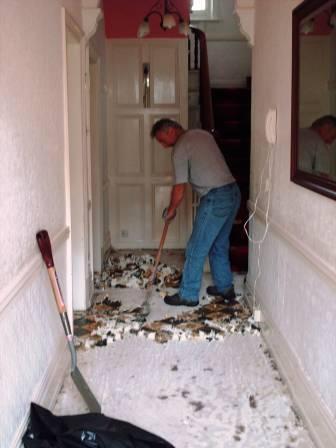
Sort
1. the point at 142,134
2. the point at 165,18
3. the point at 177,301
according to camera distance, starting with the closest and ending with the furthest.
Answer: the point at 177,301 < the point at 165,18 < the point at 142,134

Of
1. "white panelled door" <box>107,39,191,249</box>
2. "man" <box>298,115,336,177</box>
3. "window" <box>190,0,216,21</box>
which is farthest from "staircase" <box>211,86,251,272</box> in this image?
"man" <box>298,115,336,177</box>

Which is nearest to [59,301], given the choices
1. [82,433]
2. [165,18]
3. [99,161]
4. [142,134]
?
[82,433]

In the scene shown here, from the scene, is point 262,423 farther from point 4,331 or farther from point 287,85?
point 287,85

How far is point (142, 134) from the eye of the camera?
21.0 ft

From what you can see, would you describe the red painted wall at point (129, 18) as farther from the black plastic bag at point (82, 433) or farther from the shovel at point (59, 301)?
the black plastic bag at point (82, 433)

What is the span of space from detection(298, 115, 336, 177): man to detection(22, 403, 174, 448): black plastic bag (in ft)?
4.29

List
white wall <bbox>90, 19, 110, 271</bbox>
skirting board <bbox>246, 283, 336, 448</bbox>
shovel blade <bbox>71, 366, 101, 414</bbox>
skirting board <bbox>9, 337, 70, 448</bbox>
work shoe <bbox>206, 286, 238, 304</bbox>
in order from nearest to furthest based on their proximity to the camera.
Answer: skirting board <bbox>9, 337, 70, 448</bbox>
skirting board <bbox>246, 283, 336, 448</bbox>
shovel blade <bbox>71, 366, 101, 414</bbox>
work shoe <bbox>206, 286, 238, 304</bbox>
white wall <bbox>90, 19, 110, 271</bbox>

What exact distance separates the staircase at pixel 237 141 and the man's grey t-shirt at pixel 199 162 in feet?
4.05

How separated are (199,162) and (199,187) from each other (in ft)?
0.67

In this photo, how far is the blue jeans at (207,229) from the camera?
4.26 m

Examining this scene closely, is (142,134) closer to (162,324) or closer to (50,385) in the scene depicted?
(162,324)

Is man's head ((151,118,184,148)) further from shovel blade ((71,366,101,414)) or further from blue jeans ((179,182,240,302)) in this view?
shovel blade ((71,366,101,414))

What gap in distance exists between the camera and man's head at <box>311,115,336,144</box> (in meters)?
2.29

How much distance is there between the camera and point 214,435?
8.36 ft
